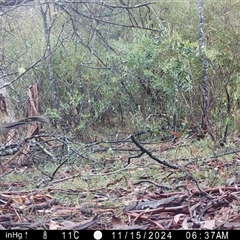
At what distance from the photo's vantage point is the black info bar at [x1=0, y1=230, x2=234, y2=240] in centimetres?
253

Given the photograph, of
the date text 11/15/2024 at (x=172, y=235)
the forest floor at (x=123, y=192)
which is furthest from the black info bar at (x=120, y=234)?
the forest floor at (x=123, y=192)

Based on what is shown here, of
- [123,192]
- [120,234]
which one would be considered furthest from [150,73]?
[120,234]

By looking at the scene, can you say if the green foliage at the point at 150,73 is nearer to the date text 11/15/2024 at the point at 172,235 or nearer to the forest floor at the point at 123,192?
the forest floor at the point at 123,192

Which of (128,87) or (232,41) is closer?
(232,41)

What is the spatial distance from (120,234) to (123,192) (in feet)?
4.33

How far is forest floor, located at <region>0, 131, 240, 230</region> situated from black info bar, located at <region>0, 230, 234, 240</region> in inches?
6.0

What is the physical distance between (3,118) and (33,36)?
14.0 ft

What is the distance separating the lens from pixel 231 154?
5.11m

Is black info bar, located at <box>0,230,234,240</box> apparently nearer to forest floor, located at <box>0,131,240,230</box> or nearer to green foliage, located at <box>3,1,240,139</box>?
forest floor, located at <box>0,131,240,230</box>

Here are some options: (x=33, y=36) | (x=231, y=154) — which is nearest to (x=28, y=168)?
(x=231, y=154)

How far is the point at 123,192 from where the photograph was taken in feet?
13.1

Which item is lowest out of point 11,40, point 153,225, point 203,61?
point 153,225

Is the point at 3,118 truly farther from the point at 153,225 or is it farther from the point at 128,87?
the point at 153,225

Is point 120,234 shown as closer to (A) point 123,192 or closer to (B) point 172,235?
(B) point 172,235
